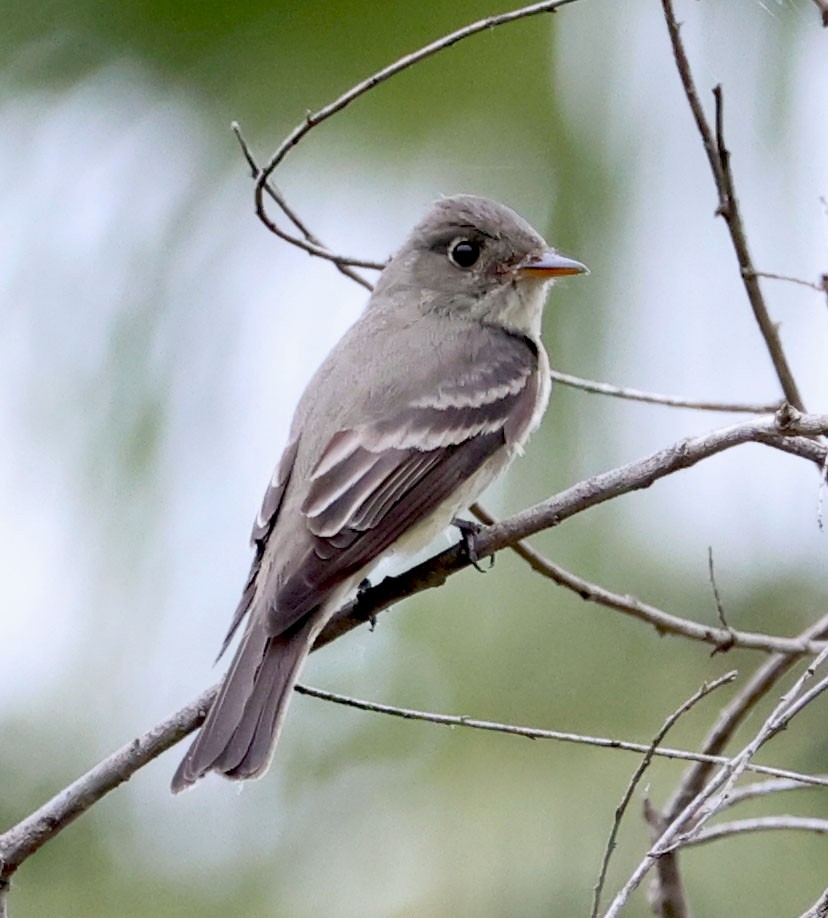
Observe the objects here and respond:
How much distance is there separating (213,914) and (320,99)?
8.28 ft

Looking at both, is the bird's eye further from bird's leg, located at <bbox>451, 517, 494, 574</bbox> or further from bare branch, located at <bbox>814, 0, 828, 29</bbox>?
bare branch, located at <bbox>814, 0, 828, 29</bbox>

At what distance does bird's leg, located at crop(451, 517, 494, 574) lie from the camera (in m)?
3.47

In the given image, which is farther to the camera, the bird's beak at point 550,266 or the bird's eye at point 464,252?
the bird's eye at point 464,252

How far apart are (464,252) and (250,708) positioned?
1.67m

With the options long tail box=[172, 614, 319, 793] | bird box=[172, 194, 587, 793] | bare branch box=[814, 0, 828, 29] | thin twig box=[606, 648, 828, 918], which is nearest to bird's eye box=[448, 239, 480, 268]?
bird box=[172, 194, 587, 793]

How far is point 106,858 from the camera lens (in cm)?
454

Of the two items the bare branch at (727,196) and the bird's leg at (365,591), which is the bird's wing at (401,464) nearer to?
the bird's leg at (365,591)

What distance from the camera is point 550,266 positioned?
4.20 meters

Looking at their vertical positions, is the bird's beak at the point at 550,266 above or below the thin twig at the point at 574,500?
above

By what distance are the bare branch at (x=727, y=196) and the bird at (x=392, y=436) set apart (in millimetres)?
965

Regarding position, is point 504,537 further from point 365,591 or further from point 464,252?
point 464,252

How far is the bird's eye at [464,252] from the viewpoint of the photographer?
14.4 ft

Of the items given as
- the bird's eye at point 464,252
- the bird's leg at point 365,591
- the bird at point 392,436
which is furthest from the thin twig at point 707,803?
the bird's eye at point 464,252

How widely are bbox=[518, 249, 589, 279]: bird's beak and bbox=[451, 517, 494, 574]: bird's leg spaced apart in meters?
0.81
